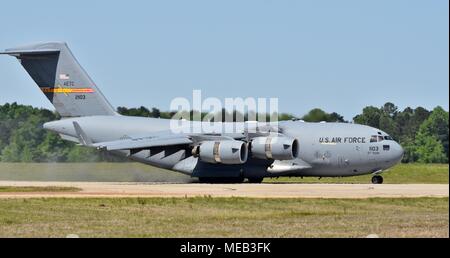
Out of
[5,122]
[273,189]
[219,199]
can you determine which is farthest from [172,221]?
[5,122]

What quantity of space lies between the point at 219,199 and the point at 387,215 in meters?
8.60

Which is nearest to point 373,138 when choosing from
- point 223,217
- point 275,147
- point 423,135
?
point 275,147

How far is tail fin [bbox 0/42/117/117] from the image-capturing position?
2318 inches

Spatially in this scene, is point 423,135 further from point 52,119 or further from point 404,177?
point 52,119

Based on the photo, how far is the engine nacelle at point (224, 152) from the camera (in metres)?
52.5

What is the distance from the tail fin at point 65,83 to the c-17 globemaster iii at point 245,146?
0.71m

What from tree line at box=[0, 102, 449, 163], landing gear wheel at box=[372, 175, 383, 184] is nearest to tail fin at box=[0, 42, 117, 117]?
tree line at box=[0, 102, 449, 163]

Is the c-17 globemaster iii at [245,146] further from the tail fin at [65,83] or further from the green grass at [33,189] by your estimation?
the green grass at [33,189]

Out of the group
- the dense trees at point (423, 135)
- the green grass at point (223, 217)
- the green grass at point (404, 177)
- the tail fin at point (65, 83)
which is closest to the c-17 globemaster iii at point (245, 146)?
the tail fin at point (65, 83)

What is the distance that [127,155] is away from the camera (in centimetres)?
5603

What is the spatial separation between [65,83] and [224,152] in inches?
488

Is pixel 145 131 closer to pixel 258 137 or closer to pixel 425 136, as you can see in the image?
pixel 258 137

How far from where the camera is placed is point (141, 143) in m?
53.8

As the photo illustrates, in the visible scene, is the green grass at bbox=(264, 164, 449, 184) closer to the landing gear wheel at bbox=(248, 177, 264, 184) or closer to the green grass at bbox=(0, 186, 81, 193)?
the landing gear wheel at bbox=(248, 177, 264, 184)
